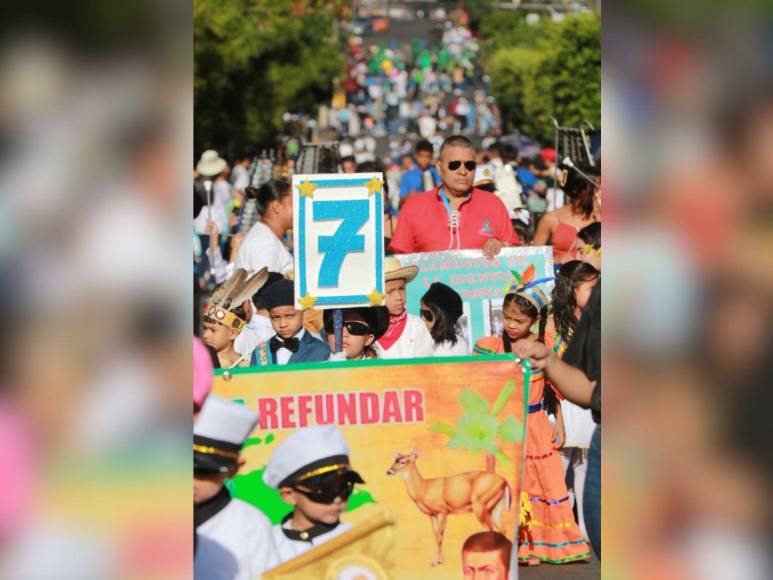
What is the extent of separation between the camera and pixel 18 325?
306 centimetres

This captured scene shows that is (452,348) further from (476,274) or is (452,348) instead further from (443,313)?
(476,274)

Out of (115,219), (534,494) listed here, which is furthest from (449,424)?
(534,494)

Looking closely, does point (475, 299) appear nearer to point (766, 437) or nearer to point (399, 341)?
point (399, 341)

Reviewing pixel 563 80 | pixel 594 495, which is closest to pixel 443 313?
pixel 594 495

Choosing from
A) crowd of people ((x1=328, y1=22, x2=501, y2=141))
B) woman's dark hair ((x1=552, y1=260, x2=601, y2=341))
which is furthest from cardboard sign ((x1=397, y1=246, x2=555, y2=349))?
crowd of people ((x1=328, y1=22, x2=501, y2=141))

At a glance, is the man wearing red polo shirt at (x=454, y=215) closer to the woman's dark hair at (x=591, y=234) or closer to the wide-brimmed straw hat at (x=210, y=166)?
the woman's dark hair at (x=591, y=234)

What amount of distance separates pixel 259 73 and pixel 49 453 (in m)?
47.7

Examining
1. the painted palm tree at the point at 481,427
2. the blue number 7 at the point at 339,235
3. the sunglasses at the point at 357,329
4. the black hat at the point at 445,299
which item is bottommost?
the painted palm tree at the point at 481,427

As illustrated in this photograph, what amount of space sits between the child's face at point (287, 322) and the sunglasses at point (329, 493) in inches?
98.7

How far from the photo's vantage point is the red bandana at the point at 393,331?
7.01 meters

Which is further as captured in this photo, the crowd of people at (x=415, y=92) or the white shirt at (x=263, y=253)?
the crowd of people at (x=415, y=92)

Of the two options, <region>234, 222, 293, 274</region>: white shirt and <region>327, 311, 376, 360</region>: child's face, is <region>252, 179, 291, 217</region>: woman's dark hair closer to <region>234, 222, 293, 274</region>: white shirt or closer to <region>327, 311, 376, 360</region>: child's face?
<region>234, 222, 293, 274</region>: white shirt

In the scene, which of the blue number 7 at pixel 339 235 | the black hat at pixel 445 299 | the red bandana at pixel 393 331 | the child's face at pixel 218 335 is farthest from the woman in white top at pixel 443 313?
the blue number 7 at pixel 339 235

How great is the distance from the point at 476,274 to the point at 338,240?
1.91 meters
